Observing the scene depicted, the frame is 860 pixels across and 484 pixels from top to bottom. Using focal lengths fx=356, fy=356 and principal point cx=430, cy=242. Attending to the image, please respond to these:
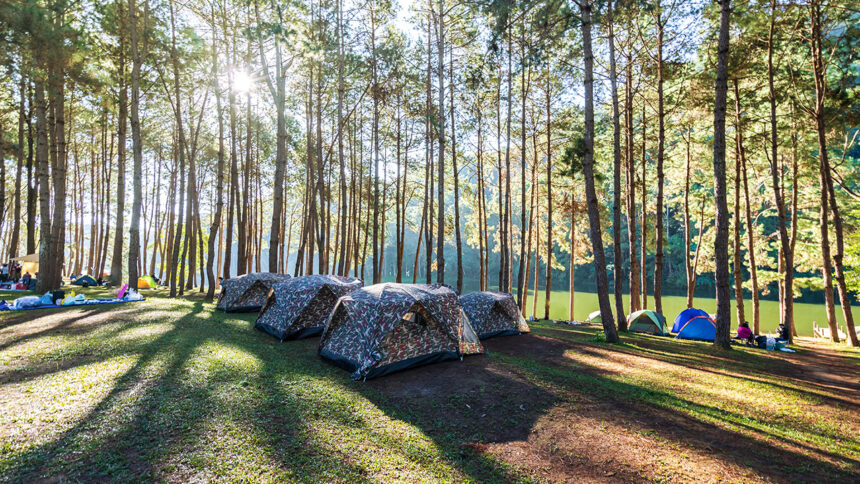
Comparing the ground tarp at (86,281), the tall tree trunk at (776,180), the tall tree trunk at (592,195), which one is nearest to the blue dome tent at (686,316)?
the tall tree trunk at (776,180)

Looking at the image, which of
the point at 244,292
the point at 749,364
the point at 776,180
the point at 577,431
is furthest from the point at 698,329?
the point at 244,292

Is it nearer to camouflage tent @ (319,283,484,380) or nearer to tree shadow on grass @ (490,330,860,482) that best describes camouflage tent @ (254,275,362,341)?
camouflage tent @ (319,283,484,380)

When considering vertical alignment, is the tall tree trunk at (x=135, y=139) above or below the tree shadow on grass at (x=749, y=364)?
above

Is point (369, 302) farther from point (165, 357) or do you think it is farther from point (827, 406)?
point (827, 406)

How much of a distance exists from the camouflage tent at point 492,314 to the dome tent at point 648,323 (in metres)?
5.30

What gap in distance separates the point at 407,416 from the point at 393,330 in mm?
2034

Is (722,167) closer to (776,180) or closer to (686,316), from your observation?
(776,180)

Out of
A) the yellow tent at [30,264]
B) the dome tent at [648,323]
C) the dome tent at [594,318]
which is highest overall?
the yellow tent at [30,264]

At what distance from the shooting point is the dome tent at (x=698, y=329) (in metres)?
12.0

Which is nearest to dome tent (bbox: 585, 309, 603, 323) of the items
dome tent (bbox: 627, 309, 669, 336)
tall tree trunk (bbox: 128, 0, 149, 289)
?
dome tent (bbox: 627, 309, 669, 336)

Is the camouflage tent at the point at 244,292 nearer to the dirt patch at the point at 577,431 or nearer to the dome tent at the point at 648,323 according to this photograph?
the dirt patch at the point at 577,431

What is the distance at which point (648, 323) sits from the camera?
13320 mm

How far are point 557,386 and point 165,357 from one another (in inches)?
297

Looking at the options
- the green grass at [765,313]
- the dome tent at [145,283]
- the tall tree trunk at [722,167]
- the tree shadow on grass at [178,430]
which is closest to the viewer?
the tree shadow on grass at [178,430]
